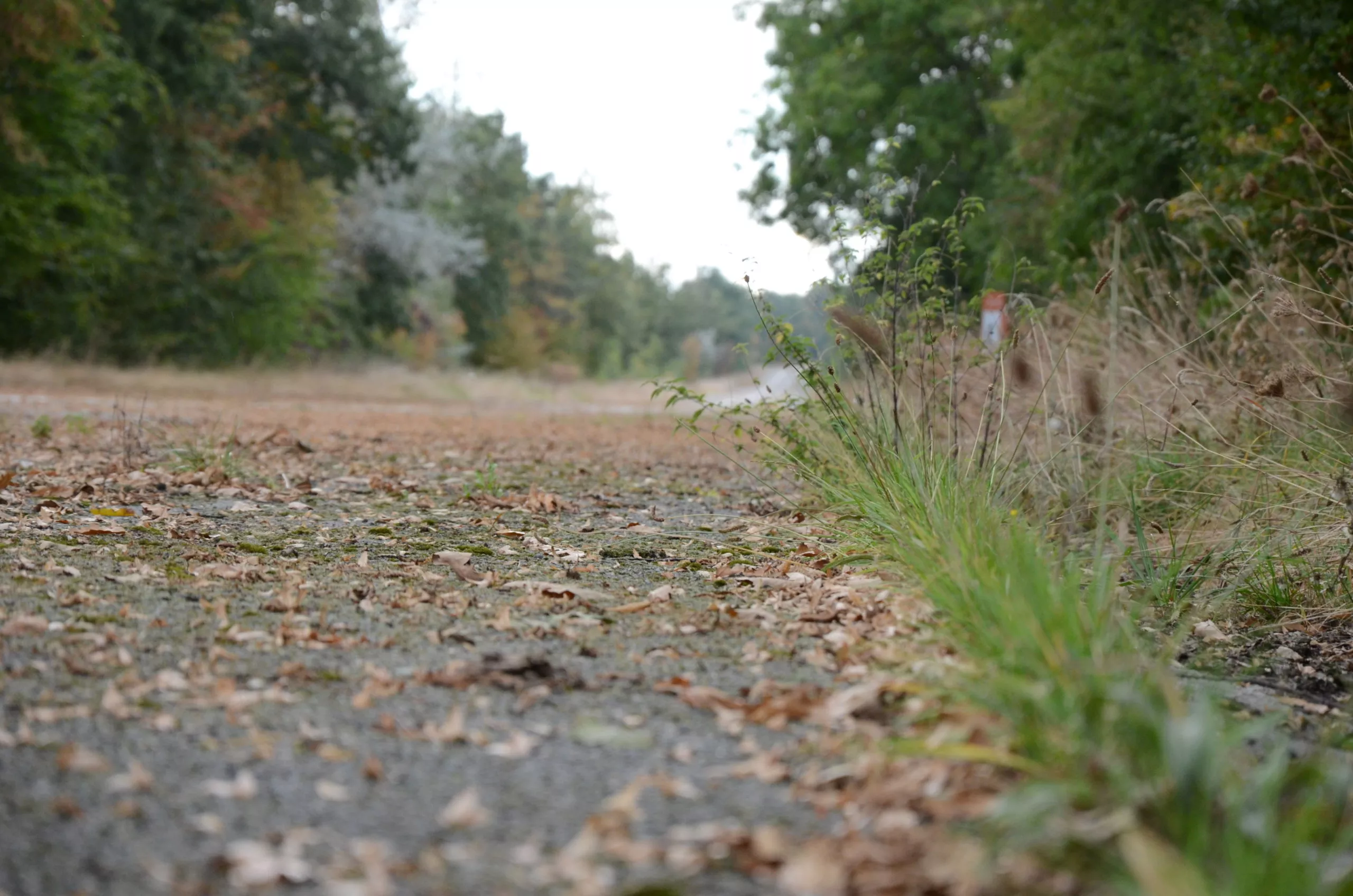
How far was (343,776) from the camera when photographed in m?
2.44

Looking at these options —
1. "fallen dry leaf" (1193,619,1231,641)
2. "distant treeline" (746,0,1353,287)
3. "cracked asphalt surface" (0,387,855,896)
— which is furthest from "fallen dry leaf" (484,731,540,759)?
"fallen dry leaf" (1193,619,1231,641)

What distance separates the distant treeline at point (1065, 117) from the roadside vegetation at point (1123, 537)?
1.51 feet

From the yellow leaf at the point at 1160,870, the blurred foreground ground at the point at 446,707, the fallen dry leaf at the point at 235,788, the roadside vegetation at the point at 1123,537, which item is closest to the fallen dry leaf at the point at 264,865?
the blurred foreground ground at the point at 446,707

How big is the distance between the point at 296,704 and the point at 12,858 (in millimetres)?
796

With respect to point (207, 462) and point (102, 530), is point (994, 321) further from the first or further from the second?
point (102, 530)

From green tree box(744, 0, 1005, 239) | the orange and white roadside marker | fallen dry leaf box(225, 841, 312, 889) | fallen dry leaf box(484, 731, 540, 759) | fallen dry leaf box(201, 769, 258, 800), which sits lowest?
fallen dry leaf box(225, 841, 312, 889)

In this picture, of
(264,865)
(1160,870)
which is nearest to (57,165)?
(264,865)

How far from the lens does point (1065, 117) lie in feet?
54.5

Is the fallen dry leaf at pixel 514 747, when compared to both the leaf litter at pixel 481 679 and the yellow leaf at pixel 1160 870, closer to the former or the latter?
the leaf litter at pixel 481 679

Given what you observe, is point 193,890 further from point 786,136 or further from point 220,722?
point 786,136

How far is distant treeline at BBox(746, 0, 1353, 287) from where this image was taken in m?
8.56

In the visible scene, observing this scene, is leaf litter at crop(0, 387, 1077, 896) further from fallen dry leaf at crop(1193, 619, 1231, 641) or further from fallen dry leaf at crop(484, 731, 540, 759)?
fallen dry leaf at crop(1193, 619, 1231, 641)

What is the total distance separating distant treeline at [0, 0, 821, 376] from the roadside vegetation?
0.93 m

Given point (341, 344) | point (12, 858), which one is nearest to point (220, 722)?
point (12, 858)
